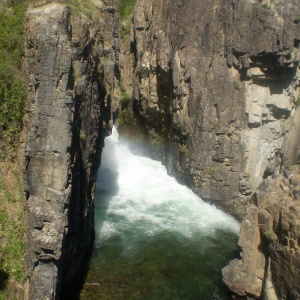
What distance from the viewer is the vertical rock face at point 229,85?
22828 mm

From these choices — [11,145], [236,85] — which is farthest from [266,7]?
[11,145]

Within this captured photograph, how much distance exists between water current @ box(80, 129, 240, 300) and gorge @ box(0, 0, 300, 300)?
108 centimetres

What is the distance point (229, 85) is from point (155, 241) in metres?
10.3

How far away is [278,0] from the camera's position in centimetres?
2292

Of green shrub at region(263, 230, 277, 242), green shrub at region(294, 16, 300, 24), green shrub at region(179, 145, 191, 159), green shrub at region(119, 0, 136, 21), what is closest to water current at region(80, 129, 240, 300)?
green shrub at region(179, 145, 191, 159)

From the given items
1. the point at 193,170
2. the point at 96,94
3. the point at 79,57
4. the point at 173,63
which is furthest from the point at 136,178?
the point at 79,57

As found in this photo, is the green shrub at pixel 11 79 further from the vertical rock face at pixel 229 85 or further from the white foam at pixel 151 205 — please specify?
the vertical rock face at pixel 229 85

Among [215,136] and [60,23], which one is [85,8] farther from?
[215,136]

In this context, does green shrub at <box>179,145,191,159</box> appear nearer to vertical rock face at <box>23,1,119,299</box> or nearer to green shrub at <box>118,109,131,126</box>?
green shrub at <box>118,109,131,126</box>

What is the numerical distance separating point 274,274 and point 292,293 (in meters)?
1.05

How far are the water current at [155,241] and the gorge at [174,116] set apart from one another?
1082 mm

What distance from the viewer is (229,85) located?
78.5 ft

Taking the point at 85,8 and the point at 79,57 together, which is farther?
the point at 85,8

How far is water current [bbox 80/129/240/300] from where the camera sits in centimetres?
1689
